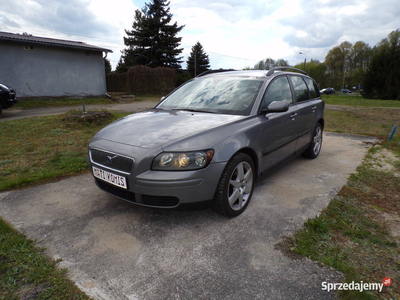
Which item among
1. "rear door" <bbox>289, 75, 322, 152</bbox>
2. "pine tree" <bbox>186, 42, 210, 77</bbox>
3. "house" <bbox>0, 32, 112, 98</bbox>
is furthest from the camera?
"pine tree" <bbox>186, 42, 210, 77</bbox>

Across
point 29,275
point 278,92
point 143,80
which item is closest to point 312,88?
point 278,92

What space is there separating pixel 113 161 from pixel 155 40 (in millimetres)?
31685

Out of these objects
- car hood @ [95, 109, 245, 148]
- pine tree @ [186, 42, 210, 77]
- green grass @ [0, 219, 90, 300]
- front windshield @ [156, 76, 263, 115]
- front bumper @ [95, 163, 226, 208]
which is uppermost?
pine tree @ [186, 42, 210, 77]

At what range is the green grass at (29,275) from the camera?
178cm

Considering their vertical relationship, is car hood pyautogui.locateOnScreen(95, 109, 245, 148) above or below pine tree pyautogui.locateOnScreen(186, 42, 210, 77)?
below

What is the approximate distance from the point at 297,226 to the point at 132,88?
21.1 metres

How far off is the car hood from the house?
48.0 feet

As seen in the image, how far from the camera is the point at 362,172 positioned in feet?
13.5

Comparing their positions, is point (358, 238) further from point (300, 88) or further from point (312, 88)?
point (312, 88)

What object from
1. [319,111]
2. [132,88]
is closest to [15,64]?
[132,88]

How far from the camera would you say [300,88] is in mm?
4406

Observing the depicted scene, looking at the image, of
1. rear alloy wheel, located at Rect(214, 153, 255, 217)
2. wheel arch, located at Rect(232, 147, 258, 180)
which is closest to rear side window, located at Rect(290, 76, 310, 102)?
wheel arch, located at Rect(232, 147, 258, 180)

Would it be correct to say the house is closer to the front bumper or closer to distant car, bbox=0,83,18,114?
distant car, bbox=0,83,18,114

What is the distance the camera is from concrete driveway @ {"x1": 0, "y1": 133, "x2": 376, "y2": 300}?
187 cm
